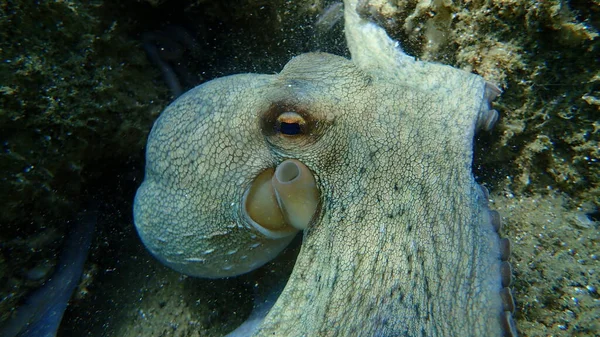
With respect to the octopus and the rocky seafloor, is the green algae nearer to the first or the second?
the rocky seafloor

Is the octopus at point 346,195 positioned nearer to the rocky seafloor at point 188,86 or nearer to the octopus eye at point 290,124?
the octopus eye at point 290,124

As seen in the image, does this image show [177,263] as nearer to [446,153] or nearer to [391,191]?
[391,191]

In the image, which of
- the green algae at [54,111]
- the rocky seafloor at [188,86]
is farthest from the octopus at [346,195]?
the green algae at [54,111]

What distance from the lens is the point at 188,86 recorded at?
3256mm

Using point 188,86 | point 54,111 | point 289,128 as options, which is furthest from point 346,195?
point 188,86

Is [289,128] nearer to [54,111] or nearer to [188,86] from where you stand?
[54,111]

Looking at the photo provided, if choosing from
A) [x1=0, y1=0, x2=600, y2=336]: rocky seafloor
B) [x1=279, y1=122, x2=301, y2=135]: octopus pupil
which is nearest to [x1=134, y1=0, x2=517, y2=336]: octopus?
[x1=279, y1=122, x2=301, y2=135]: octopus pupil

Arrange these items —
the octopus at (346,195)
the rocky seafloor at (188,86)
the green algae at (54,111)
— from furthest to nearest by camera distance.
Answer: the green algae at (54,111), the rocky seafloor at (188,86), the octopus at (346,195)

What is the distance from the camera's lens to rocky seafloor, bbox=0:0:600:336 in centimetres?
175

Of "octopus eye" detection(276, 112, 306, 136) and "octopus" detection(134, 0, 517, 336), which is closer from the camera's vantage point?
"octopus" detection(134, 0, 517, 336)

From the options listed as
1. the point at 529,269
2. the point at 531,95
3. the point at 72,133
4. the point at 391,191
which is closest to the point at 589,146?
the point at 531,95

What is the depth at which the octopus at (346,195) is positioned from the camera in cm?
158

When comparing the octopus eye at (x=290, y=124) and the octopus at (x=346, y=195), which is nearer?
the octopus at (x=346, y=195)

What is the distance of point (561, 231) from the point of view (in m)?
1.81
